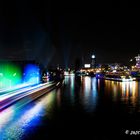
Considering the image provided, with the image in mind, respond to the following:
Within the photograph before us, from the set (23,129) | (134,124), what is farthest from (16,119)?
(134,124)

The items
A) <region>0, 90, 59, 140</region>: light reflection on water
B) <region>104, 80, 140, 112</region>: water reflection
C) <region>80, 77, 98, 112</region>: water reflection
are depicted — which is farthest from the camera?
<region>104, 80, 140, 112</region>: water reflection

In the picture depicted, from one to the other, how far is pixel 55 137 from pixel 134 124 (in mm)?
3791

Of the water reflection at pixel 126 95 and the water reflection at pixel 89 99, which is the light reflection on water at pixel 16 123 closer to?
the water reflection at pixel 89 99

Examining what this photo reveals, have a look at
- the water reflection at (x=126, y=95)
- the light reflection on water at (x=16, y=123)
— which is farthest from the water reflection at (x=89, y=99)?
the light reflection on water at (x=16, y=123)

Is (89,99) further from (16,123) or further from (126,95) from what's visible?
(16,123)

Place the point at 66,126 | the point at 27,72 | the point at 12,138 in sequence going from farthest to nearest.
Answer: the point at 27,72
the point at 66,126
the point at 12,138

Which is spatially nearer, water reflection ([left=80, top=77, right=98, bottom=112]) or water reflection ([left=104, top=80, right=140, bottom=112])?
water reflection ([left=80, top=77, right=98, bottom=112])

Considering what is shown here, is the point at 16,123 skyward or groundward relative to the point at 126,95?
skyward

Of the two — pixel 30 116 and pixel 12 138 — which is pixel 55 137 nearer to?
pixel 12 138

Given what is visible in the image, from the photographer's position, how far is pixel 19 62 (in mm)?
96125

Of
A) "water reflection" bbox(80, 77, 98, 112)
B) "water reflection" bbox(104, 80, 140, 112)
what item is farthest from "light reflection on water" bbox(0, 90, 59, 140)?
"water reflection" bbox(104, 80, 140, 112)

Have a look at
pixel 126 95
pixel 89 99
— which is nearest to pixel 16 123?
pixel 89 99

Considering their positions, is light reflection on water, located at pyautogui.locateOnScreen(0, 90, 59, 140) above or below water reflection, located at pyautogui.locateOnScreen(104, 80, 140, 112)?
above

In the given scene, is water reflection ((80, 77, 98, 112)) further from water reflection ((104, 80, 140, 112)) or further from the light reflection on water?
the light reflection on water
